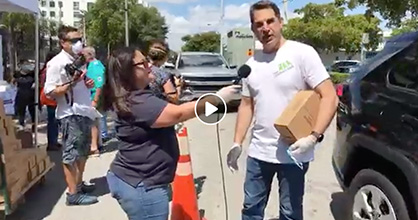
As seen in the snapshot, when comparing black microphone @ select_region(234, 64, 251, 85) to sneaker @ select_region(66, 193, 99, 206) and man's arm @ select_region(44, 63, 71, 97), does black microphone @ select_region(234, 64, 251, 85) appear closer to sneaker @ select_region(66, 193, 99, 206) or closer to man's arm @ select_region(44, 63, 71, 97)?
man's arm @ select_region(44, 63, 71, 97)

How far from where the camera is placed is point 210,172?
22.7 feet

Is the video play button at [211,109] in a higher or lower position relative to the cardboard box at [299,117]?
higher

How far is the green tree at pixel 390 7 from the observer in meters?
15.6

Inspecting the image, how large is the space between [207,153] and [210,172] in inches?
54.3

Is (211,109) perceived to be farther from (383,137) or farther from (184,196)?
(184,196)

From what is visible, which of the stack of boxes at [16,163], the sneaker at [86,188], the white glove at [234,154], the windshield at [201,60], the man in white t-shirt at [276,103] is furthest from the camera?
the windshield at [201,60]

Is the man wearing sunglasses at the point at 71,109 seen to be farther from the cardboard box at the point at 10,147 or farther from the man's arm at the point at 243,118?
the man's arm at the point at 243,118

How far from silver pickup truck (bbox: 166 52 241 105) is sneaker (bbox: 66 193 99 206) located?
8.14m

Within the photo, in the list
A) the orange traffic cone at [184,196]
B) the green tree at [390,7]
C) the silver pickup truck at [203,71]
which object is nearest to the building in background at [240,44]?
the green tree at [390,7]

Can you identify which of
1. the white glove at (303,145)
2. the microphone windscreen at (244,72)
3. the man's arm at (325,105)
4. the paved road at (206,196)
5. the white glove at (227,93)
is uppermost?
the microphone windscreen at (244,72)

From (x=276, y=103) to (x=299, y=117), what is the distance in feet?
0.85

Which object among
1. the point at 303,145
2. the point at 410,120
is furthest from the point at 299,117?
the point at 410,120

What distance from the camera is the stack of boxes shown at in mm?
Result: 4590

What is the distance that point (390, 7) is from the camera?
52.3ft
